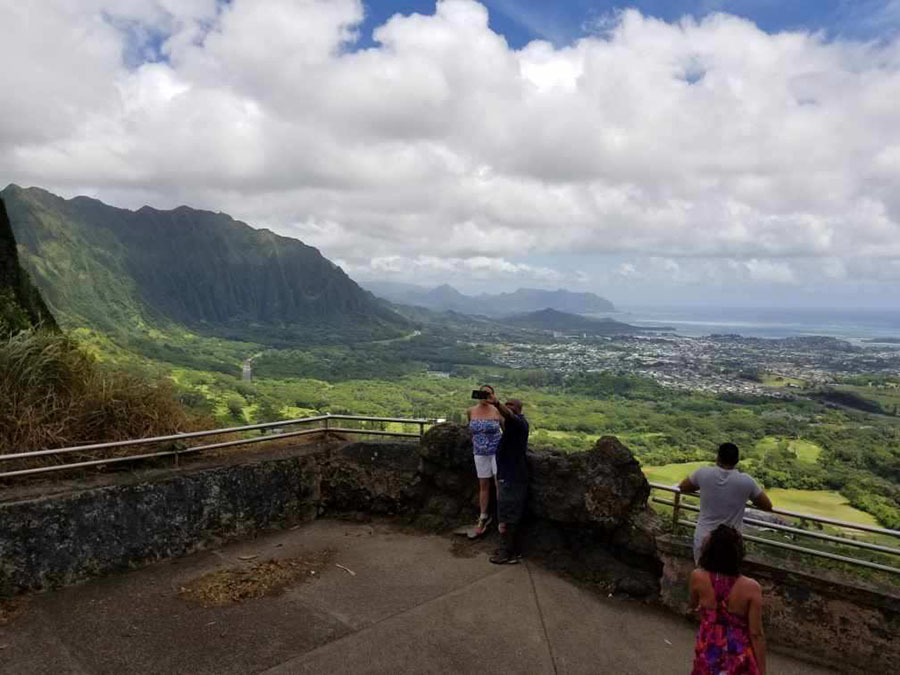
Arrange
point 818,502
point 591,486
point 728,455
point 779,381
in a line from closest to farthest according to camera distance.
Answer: point 728,455 < point 591,486 < point 818,502 < point 779,381

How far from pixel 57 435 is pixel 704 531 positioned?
5.71 m

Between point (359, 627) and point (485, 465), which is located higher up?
point (485, 465)

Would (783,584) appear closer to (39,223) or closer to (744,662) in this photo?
(744,662)

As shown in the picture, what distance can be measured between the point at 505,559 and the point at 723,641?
2872mm

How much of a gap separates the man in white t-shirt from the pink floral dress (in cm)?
114

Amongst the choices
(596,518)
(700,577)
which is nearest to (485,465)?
(596,518)

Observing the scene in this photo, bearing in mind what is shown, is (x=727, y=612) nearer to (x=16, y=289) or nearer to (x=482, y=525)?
(x=482, y=525)

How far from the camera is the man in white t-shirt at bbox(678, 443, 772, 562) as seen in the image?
14.1 ft

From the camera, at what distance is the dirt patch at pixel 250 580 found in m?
4.91

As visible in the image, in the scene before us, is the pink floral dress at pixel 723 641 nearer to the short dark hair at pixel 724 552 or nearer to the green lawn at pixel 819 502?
the short dark hair at pixel 724 552

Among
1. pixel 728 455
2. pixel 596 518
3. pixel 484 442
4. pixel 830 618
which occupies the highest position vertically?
pixel 728 455

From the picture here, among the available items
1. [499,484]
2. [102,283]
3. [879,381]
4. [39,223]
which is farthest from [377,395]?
[39,223]

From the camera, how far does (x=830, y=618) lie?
177 inches

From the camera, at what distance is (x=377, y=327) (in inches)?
7485
